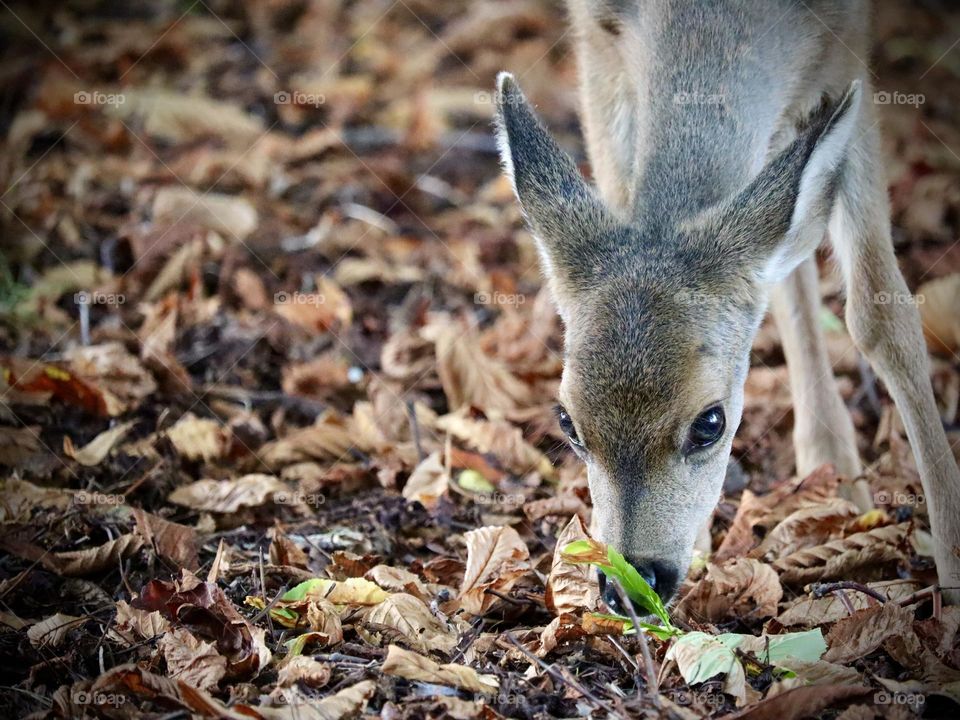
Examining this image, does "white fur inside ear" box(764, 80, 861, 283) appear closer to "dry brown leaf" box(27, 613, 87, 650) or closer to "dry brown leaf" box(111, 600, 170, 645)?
"dry brown leaf" box(111, 600, 170, 645)

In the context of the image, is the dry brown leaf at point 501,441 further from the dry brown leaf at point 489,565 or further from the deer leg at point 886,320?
the deer leg at point 886,320

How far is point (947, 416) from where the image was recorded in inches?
276

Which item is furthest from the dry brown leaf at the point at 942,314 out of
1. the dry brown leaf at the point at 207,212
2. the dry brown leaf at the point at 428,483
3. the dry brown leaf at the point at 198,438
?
the dry brown leaf at the point at 207,212

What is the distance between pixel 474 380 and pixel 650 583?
2941 mm

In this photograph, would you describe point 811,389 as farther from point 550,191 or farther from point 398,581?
point 398,581

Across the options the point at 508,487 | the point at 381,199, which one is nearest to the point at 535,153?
the point at 508,487

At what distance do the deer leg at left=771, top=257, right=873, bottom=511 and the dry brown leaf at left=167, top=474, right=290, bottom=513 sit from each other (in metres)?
3.04

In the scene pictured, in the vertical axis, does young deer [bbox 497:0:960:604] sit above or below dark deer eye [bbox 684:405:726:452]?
above

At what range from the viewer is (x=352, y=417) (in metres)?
7.06

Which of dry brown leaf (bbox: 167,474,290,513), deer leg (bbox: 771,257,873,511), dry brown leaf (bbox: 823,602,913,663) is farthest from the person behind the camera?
deer leg (bbox: 771,257,873,511)

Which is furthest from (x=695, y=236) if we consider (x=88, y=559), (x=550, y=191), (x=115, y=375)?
(x=115, y=375)

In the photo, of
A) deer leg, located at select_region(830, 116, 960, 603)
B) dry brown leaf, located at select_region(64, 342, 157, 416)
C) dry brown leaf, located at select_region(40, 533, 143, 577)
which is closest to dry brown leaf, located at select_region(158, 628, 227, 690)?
dry brown leaf, located at select_region(40, 533, 143, 577)

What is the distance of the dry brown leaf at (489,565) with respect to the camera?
4.87m

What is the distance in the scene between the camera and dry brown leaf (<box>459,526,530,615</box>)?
4.87m
